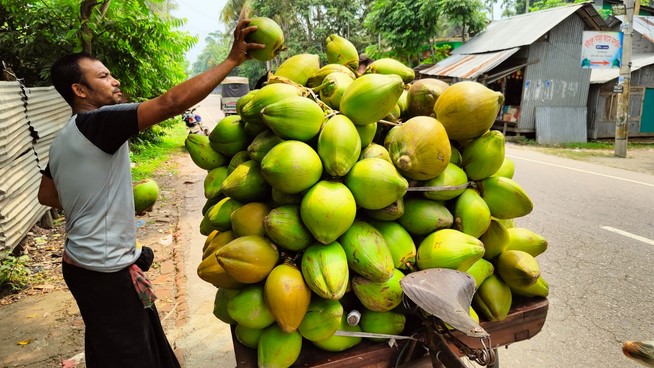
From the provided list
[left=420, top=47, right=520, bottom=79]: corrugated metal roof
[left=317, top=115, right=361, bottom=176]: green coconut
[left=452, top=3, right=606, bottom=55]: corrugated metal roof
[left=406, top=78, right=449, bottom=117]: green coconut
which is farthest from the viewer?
[left=420, top=47, right=520, bottom=79]: corrugated metal roof

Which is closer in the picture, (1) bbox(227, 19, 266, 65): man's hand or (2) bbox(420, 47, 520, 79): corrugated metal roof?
(1) bbox(227, 19, 266, 65): man's hand

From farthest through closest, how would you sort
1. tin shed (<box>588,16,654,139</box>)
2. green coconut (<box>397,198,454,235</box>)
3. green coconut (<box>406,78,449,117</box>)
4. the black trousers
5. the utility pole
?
1. tin shed (<box>588,16,654,139</box>)
2. the utility pole
3. the black trousers
4. green coconut (<box>406,78,449,117</box>)
5. green coconut (<box>397,198,454,235</box>)

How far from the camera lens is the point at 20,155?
15.5 ft

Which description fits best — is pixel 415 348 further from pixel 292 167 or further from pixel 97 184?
pixel 97 184

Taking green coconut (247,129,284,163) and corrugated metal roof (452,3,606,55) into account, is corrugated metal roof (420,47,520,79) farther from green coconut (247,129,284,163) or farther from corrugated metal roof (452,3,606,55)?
green coconut (247,129,284,163)

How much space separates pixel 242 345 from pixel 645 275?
155 inches

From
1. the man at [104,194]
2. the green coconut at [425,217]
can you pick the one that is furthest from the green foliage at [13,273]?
the green coconut at [425,217]

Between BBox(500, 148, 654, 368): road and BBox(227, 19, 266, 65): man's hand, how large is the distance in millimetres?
2414

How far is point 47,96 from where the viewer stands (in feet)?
19.7

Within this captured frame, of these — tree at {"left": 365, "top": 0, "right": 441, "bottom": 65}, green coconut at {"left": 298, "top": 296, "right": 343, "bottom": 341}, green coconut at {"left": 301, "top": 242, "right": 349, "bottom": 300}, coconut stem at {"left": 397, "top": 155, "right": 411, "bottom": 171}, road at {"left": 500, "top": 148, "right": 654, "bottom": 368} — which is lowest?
road at {"left": 500, "top": 148, "right": 654, "bottom": 368}

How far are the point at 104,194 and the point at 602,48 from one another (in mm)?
13422

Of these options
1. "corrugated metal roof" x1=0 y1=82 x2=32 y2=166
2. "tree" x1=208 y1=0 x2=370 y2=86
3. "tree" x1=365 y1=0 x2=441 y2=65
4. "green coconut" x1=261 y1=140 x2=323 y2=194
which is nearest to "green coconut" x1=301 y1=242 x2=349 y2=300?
"green coconut" x1=261 y1=140 x2=323 y2=194

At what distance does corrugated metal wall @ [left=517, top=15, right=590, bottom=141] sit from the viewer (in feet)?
45.9

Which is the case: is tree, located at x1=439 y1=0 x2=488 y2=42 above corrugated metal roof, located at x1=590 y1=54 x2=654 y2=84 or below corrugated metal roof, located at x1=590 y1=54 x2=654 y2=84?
above
